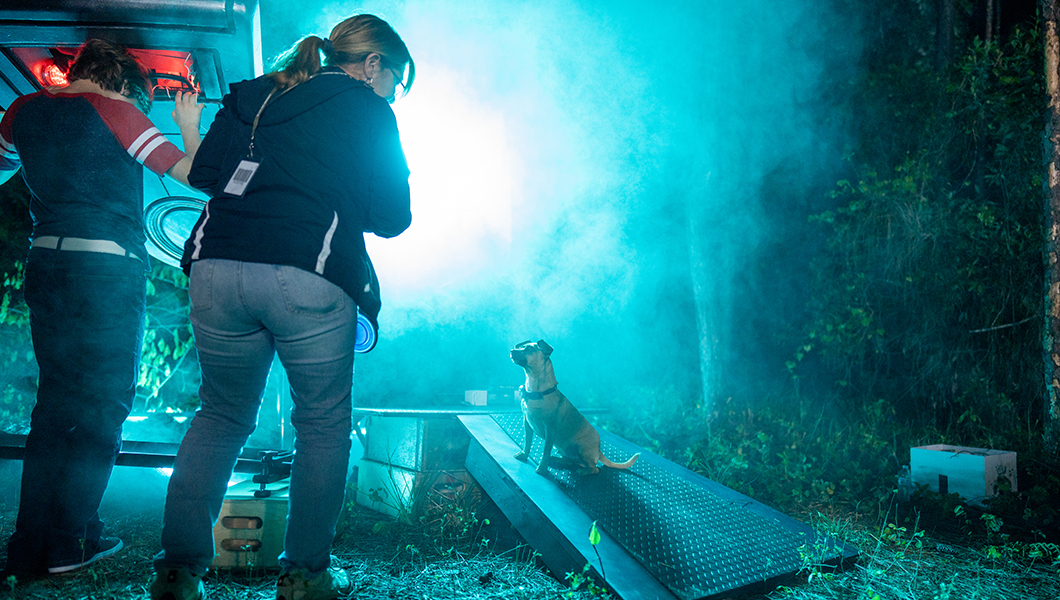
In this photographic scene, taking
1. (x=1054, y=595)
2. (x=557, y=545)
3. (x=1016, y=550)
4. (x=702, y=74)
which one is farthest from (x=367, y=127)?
(x=702, y=74)

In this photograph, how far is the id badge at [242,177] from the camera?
1.30 metres

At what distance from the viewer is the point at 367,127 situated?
55.8 inches

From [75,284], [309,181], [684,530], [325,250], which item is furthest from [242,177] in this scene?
[684,530]

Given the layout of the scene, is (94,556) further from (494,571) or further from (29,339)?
(29,339)

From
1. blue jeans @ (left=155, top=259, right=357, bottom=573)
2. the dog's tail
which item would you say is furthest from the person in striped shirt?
the dog's tail

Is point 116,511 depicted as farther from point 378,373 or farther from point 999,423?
point 999,423

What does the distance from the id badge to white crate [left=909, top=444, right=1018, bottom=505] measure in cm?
351

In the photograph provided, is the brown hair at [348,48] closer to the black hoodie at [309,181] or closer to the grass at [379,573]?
the black hoodie at [309,181]

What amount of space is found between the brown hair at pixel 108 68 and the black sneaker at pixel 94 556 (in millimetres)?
1610

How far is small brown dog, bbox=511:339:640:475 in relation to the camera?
2.43m

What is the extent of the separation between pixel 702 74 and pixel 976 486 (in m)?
3.84

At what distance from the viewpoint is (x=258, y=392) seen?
1399 mm

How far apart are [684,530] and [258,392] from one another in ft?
5.08

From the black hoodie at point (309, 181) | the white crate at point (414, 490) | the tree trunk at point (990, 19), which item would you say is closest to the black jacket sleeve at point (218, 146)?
the black hoodie at point (309, 181)
